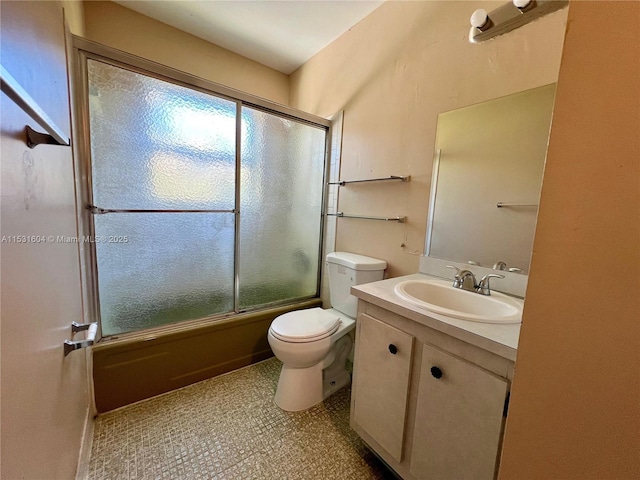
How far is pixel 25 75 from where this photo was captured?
0.56 meters

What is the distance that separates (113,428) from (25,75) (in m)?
1.64

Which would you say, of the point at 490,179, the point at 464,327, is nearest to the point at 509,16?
the point at 490,179

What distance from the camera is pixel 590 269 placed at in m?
0.37

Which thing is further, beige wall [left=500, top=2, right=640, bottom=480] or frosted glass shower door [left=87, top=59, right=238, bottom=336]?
frosted glass shower door [left=87, top=59, right=238, bottom=336]

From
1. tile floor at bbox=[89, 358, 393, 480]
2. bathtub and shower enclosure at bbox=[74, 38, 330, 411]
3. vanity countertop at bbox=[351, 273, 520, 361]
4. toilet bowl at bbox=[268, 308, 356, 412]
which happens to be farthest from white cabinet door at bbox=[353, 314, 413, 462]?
bathtub and shower enclosure at bbox=[74, 38, 330, 411]

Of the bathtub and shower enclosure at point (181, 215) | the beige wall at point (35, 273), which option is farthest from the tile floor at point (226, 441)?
the beige wall at point (35, 273)

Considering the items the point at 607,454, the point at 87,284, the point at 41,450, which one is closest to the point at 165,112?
the point at 87,284

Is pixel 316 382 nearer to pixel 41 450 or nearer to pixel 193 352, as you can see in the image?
pixel 193 352

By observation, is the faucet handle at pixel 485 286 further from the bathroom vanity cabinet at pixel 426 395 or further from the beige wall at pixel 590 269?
the beige wall at pixel 590 269

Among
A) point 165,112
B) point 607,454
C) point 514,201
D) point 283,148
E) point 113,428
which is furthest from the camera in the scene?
point 283,148

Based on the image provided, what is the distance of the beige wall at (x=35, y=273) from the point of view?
47 centimetres

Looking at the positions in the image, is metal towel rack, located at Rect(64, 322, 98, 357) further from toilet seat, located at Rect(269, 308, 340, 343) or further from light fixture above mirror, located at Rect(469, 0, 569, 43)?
light fixture above mirror, located at Rect(469, 0, 569, 43)

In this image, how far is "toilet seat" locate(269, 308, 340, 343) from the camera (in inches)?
58.5

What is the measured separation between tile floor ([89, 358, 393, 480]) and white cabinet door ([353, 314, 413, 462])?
22 centimetres
